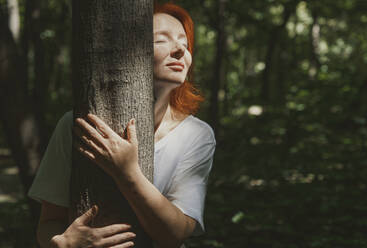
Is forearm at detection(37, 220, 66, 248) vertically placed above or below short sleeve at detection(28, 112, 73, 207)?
below

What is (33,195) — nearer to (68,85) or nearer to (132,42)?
(132,42)

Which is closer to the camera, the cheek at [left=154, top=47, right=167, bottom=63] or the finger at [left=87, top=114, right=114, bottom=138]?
the finger at [left=87, top=114, right=114, bottom=138]

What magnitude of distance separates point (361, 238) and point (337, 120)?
4.15 m

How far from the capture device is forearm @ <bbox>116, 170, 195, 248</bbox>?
1.33m

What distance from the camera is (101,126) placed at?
1.33m

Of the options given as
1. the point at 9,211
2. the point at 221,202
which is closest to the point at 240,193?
the point at 221,202

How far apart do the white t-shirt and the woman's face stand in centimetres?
25

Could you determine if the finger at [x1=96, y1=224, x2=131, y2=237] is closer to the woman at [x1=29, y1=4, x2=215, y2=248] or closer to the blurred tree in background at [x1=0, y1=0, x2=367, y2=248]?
the woman at [x1=29, y1=4, x2=215, y2=248]

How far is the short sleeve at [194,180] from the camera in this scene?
1.51m

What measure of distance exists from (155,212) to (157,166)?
309 mm

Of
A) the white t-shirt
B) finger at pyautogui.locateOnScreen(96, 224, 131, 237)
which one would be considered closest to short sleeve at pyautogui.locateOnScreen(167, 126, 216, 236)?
the white t-shirt

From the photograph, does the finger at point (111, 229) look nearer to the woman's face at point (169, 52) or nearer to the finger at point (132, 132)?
the finger at point (132, 132)

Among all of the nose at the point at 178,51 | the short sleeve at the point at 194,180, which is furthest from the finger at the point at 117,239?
the nose at the point at 178,51

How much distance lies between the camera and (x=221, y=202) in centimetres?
528
